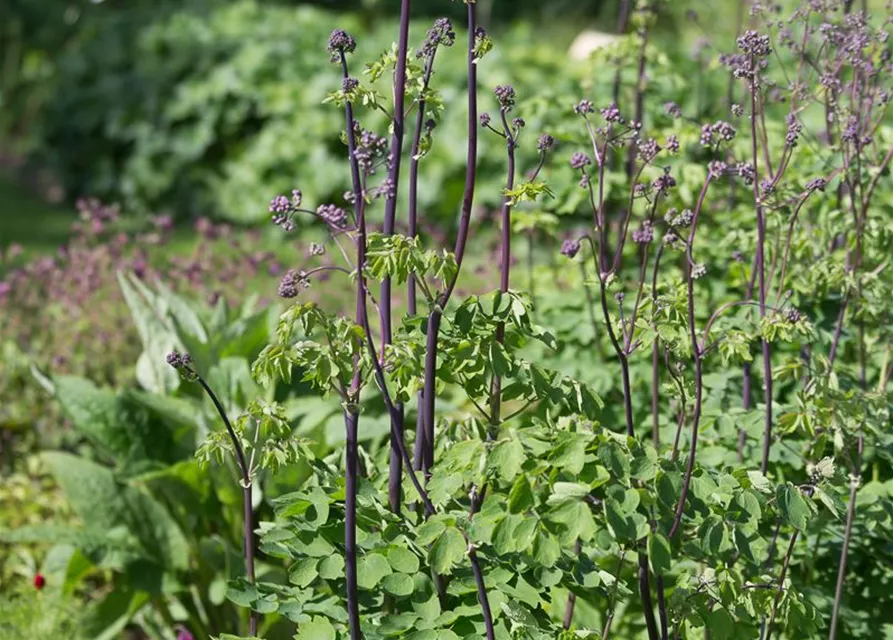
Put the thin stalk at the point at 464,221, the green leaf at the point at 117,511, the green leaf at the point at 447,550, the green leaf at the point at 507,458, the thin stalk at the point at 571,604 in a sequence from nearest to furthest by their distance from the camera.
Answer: the green leaf at the point at 507,458
the green leaf at the point at 447,550
the thin stalk at the point at 464,221
the thin stalk at the point at 571,604
the green leaf at the point at 117,511

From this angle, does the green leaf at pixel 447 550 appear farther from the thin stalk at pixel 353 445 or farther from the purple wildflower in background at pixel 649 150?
the purple wildflower in background at pixel 649 150

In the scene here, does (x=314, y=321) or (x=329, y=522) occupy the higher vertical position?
(x=314, y=321)

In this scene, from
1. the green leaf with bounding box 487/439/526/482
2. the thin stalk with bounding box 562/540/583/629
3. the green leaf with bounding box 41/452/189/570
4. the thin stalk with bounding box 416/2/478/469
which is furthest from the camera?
the green leaf with bounding box 41/452/189/570

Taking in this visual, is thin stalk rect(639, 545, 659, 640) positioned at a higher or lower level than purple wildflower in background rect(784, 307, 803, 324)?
lower

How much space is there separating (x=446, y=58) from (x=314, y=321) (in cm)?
634

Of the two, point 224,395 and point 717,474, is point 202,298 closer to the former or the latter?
point 224,395

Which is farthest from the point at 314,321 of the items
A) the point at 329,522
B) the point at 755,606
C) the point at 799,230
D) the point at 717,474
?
the point at 799,230

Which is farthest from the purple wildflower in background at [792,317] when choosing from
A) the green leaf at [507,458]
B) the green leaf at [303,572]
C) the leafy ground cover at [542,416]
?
the green leaf at [303,572]

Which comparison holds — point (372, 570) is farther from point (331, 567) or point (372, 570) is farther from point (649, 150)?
point (649, 150)

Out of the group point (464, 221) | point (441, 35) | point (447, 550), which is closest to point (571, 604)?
point (447, 550)

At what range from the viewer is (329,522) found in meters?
2.23

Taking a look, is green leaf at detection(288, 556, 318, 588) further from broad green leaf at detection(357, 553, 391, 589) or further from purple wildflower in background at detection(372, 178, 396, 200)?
purple wildflower in background at detection(372, 178, 396, 200)

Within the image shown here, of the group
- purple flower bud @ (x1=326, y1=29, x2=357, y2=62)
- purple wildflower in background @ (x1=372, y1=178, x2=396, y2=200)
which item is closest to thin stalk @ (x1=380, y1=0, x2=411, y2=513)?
purple wildflower in background @ (x1=372, y1=178, x2=396, y2=200)

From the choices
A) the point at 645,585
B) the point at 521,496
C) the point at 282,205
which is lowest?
the point at 645,585
